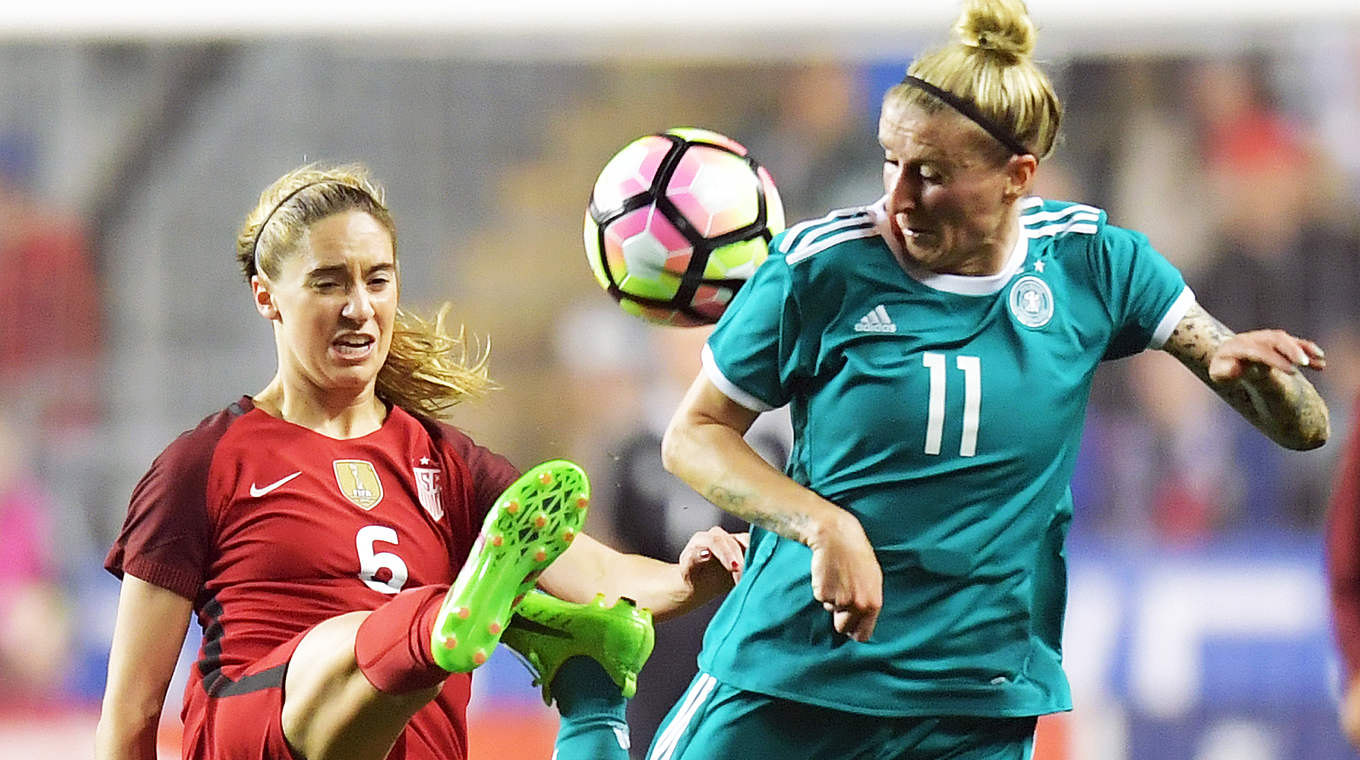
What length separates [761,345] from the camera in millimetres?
2232

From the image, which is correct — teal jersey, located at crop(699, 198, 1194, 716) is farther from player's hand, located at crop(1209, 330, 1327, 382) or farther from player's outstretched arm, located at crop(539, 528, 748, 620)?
player's outstretched arm, located at crop(539, 528, 748, 620)

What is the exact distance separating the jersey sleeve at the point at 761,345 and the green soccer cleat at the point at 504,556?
10.6 inches

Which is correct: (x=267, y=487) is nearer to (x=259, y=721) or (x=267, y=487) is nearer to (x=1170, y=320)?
(x=259, y=721)

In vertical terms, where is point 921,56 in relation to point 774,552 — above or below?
above

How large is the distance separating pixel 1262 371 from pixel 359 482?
134 centimetres

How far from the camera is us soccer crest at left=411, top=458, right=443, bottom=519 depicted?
108 inches

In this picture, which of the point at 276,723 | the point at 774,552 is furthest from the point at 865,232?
the point at 276,723

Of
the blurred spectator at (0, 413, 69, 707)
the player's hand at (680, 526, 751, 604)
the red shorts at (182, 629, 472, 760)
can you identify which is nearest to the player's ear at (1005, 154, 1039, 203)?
the player's hand at (680, 526, 751, 604)

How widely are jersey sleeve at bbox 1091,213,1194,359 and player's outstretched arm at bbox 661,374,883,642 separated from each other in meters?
0.49

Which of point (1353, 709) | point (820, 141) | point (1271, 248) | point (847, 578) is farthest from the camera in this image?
point (820, 141)

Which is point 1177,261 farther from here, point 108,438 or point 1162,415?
point 108,438

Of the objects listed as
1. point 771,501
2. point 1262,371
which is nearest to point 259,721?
point 771,501

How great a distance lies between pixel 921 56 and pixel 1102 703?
4.05 meters

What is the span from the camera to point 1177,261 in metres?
6.35
